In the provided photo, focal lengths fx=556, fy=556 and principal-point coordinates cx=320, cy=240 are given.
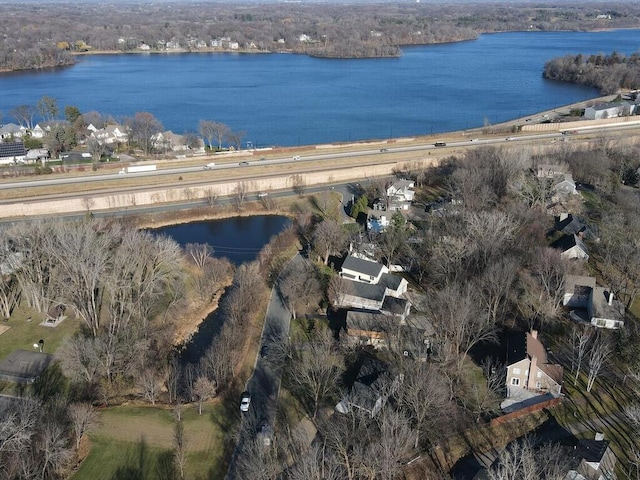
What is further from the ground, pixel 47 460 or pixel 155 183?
pixel 47 460

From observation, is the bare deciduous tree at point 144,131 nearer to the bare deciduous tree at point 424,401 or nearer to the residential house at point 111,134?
the residential house at point 111,134

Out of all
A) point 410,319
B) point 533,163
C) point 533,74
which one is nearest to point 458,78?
point 533,74

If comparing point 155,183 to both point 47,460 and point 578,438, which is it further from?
point 578,438

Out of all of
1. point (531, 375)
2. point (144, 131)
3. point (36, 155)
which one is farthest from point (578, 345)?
point (36, 155)

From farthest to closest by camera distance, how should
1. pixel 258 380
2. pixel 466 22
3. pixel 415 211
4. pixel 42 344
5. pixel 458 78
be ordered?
pixel 466 22 < pixel 458 78 < pixel 415 211 < pixel 42 344 < pixel 258 380

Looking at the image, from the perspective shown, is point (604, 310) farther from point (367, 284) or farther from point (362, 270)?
point (362, 270)

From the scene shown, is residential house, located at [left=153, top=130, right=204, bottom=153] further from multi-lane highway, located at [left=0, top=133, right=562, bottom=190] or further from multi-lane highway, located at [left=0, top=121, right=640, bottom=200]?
multi-lane highway, located at [left=0, top=133, right=562, bottom=190]

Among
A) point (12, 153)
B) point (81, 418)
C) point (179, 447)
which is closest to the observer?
point (81, 418)
